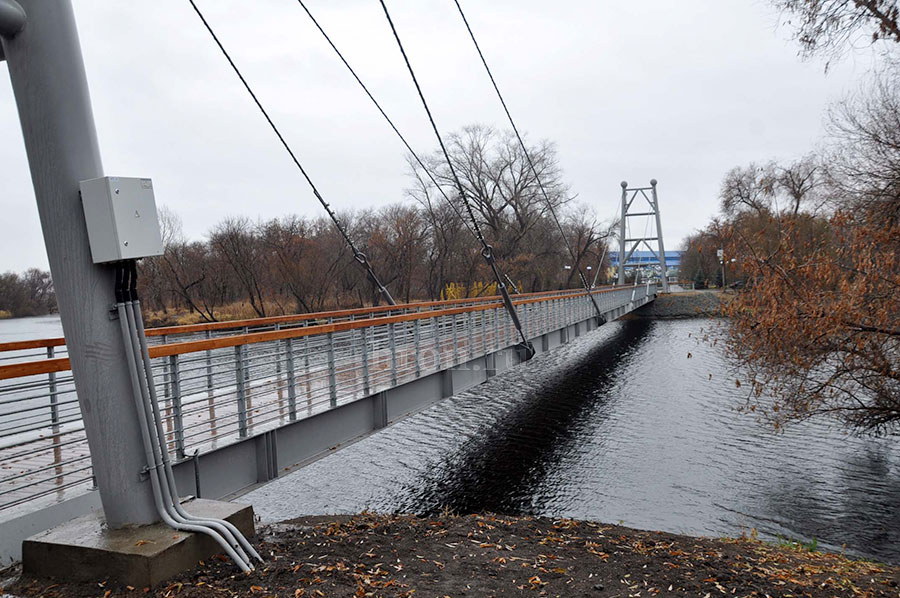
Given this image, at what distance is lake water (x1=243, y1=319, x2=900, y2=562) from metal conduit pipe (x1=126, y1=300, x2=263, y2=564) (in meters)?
8.71

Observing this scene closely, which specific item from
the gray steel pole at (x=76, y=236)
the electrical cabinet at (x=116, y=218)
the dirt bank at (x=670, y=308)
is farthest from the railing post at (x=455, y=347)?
the dirt bank at (x=670, y=308)

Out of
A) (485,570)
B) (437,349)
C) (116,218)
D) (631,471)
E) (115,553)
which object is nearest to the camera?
(115,553)

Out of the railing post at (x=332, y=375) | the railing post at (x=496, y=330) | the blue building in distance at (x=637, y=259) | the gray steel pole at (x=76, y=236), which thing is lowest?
the blue building in distance at (x=637, y=259)

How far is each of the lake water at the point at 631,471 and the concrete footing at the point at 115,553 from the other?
8782mm

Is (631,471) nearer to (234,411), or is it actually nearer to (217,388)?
(234,411)

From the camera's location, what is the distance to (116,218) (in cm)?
468

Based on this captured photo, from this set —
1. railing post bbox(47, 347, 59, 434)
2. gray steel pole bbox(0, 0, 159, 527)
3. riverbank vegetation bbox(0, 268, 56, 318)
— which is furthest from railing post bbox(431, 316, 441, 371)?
riverbank vegetation bbox(0, 268, 56, 318)

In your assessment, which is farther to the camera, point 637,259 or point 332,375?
point 637,259

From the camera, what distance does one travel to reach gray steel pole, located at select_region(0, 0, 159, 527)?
4.71 metres

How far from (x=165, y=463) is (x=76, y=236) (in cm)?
167

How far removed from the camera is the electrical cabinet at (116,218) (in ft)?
15.4

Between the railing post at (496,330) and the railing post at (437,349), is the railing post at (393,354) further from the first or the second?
the railing post at (496,330)

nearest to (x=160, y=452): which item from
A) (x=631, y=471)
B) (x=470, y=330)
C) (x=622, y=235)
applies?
(x=470, y=330)

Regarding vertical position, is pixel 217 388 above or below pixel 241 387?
above
